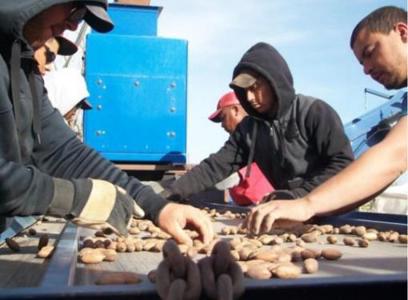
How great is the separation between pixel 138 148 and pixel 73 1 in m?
2.89

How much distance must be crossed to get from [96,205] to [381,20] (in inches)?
72.7

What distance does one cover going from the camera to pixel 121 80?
4.54m

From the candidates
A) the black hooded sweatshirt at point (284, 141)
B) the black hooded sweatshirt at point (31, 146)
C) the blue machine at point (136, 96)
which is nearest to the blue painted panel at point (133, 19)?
the blue machine at point (136, 96)

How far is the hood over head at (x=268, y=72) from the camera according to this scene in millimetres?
3188

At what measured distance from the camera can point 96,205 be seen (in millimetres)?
1439

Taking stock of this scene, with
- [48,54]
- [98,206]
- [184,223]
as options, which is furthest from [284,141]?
[98,206]

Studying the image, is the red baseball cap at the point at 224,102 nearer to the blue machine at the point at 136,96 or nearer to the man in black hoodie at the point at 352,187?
the blue machine at the point at 136,96

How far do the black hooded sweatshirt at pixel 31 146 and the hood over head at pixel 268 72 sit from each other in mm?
1410

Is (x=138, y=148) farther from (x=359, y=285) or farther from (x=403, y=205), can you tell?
(x=359, y=285)

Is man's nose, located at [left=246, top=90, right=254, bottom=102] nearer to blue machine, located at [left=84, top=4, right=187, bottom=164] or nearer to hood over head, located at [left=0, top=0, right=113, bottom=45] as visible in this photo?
blue machine, located at [left=84, top=4, right=187, bottom=164]

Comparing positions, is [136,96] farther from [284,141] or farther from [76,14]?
[76,14]

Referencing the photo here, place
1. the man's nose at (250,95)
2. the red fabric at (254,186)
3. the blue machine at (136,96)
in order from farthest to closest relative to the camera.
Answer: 1. the blue machine at (136,96)
2. the red fabric at (254,186)
3. the man's nose at (250,95)

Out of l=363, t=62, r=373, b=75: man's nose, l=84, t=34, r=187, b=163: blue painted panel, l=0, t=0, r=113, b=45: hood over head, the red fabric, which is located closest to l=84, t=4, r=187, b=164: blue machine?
l=84, t=34, r=187, b=163: blue painted panel

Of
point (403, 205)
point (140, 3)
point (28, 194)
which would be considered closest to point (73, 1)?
point (28, 194)
